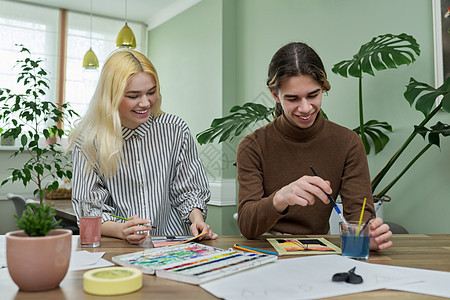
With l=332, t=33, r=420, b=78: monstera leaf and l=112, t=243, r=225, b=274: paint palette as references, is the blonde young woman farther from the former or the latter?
l=332, t=33, r=420, b=78: monstera leaf

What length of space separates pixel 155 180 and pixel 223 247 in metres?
0.55

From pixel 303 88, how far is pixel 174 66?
3.64 m

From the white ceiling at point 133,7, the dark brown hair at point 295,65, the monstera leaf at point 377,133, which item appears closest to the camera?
the dark brown hair at point 295,65

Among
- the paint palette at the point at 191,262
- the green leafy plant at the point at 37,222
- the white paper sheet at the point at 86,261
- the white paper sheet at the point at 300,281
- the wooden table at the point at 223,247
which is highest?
the green leafy plant at the point at 37,222

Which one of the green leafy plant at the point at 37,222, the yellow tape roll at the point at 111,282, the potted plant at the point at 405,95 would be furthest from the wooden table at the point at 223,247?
the potted plant at the point at 405,95

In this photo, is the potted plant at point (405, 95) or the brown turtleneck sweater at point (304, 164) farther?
the potted plant at point (405, 95)

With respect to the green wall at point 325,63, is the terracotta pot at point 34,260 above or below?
below

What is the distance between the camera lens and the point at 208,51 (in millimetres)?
4203

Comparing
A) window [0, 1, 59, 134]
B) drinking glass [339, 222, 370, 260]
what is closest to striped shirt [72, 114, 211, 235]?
drinking glass [339, 222, 370, 260]

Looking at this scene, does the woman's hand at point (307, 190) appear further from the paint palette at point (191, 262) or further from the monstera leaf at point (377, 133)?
the monstera leaf at point (377, 133)

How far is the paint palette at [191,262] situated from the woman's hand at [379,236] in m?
0.33

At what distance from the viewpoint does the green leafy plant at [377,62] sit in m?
2.15

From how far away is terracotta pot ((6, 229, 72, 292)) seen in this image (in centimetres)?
76

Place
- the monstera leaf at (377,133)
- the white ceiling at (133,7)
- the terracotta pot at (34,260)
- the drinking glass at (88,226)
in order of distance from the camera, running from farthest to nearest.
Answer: the white ceiling at (133,7) → the monstera leaf at (377,133) → the drinking glass at (88,226) → the terracotta pot at (34,260)
